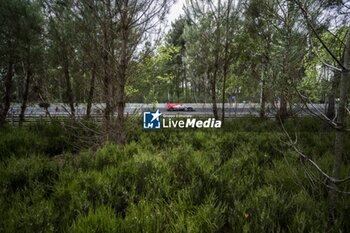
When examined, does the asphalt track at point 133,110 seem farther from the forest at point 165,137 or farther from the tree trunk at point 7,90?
the tree trunk at point 7,90

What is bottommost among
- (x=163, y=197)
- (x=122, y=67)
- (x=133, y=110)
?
(x=163, y=197)

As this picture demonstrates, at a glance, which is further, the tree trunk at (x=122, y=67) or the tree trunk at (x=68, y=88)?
the tree trunk at (x=68, y=88)

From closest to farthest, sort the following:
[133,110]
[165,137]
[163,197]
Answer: [163,197], [133,110], [165,137]

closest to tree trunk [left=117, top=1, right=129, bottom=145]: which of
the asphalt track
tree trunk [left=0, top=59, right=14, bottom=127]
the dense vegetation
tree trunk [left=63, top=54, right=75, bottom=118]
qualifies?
the asphalt track

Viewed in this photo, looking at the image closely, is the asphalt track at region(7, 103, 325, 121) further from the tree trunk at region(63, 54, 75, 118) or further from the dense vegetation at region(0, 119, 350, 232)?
the dense vegetation at region(0, 119, 350, 232)

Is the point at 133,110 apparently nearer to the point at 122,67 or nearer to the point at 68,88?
the point at 122,67

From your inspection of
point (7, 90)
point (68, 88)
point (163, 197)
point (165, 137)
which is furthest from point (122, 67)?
point (7, 90)

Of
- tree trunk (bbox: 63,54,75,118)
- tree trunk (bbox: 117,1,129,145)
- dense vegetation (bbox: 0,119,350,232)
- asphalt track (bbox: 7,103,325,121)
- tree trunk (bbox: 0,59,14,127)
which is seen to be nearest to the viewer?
dense vegetation (bbox: 0,119,350,232)

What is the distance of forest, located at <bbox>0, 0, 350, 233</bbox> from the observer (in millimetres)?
2037

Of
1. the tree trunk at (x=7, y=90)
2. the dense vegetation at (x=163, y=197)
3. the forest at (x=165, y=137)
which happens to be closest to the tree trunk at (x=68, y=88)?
the forest at (x=165, y=137)

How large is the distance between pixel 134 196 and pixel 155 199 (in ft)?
0.91

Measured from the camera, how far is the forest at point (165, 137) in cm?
204

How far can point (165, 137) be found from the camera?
734 cm

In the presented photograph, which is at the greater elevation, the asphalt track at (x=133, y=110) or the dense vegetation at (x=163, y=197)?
the asphalt track at (x=133, y=110)
